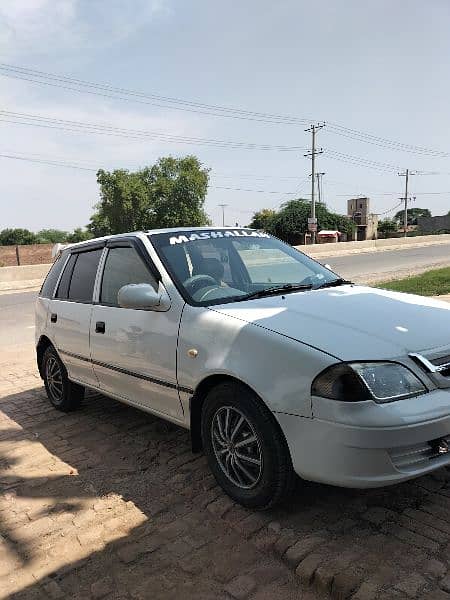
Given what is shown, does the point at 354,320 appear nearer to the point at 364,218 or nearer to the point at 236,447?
the point at 236,447

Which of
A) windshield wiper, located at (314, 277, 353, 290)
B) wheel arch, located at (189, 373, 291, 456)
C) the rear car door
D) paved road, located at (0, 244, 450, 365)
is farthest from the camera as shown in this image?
paved road, located at (0, 244, 450, 365)

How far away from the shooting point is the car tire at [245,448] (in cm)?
281

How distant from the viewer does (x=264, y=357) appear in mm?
2826

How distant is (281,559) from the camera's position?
8.62ft

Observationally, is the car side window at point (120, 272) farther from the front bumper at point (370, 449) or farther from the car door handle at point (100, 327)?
the front bumper at point (370, 449)

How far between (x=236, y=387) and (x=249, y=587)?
0.99 meters

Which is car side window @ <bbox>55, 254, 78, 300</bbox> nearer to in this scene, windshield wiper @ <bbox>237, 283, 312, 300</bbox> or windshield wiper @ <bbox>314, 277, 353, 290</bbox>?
windshield wiper @ <bbox>237, 283, 312, 300</bbox>

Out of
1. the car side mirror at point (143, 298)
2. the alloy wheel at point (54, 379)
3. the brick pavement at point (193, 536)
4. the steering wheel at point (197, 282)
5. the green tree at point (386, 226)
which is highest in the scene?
the green tree at point (386, 226)

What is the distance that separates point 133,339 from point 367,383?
184 centimetres

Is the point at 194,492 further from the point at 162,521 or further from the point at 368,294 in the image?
the point at 368,294

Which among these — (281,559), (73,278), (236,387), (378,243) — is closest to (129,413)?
(73,278)

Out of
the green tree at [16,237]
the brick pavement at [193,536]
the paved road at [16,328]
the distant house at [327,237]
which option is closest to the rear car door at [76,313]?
the brick pavement at [193,536]

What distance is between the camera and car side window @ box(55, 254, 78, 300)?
16.7 feet

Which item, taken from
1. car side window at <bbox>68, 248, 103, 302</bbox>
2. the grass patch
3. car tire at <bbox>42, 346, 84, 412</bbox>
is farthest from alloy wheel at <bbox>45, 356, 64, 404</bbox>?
the grass patch
